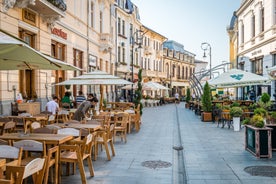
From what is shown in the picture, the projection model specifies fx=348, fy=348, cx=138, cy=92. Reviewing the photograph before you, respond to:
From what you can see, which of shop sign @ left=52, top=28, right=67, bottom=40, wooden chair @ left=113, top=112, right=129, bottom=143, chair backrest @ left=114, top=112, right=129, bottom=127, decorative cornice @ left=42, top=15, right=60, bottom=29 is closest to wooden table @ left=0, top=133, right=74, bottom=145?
wooden chair @ left=113, top=112, right=129, bottom=143

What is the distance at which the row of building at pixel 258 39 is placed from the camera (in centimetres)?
2203

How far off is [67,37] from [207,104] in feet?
30.0

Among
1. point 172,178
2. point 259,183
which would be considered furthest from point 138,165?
point 259,183

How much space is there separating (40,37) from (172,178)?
11706 mm

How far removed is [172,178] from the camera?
7.11 m

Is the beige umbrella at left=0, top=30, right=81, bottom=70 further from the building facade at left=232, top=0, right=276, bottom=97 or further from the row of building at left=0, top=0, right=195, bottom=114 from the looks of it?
the building facade at left=232, top=0, right=276, bottom=97

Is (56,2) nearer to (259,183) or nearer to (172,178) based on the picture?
(172,178)

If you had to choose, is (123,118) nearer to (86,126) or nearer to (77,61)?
(86,126)

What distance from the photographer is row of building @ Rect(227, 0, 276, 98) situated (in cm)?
2203

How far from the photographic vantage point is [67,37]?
2069 cm

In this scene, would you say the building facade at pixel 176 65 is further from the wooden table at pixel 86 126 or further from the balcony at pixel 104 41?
the wooden table at pixel 86 126

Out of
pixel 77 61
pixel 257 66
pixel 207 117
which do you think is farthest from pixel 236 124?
pixel 257 66

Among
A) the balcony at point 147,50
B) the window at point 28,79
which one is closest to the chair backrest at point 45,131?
the window at point 28,79

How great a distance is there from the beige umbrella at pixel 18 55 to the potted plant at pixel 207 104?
1175cm
